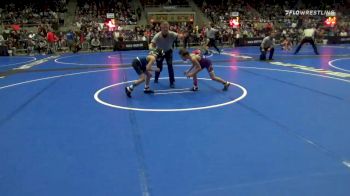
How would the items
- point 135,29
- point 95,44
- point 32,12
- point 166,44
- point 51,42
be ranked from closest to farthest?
point 166,44, point 51,42, point 95,44, point 135,29, point 32,12

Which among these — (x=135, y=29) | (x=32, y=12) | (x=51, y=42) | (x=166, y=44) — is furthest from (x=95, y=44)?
(x=166, y=44)

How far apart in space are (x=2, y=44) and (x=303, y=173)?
19.0m

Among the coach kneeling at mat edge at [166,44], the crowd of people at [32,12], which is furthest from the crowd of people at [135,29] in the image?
the coach kneeling at mat edge at [166,44]

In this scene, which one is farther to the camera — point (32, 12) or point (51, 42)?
point (32, 12)

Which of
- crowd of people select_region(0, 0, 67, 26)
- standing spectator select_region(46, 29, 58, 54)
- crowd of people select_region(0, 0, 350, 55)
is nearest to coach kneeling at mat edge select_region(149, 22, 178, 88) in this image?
crowd of people select_region(0, 0, 350, 55)

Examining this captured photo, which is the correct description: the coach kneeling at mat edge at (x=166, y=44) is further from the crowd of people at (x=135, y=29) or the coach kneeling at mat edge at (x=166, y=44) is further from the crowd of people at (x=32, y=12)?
the crowd of people at (x=32, y=12)

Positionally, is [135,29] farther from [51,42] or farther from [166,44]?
[166,44]

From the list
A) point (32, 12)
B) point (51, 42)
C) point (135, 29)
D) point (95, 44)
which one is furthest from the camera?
point (32, 12)

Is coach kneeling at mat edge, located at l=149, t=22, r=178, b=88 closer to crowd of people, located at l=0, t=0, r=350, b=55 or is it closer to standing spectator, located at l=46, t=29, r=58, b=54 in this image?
crowd of people, located at l=0, t=0, r=350, b=55

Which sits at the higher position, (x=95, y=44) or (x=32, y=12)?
(x=32, y=12)

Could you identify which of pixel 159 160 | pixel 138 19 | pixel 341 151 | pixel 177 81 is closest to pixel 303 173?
pixel 341 151

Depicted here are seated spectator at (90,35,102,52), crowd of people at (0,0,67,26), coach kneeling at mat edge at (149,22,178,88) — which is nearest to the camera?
coach kneeling at mat edge at (149,22,178,88)

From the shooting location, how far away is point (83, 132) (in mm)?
5207

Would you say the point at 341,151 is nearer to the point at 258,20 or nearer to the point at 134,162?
the point at 134,162
